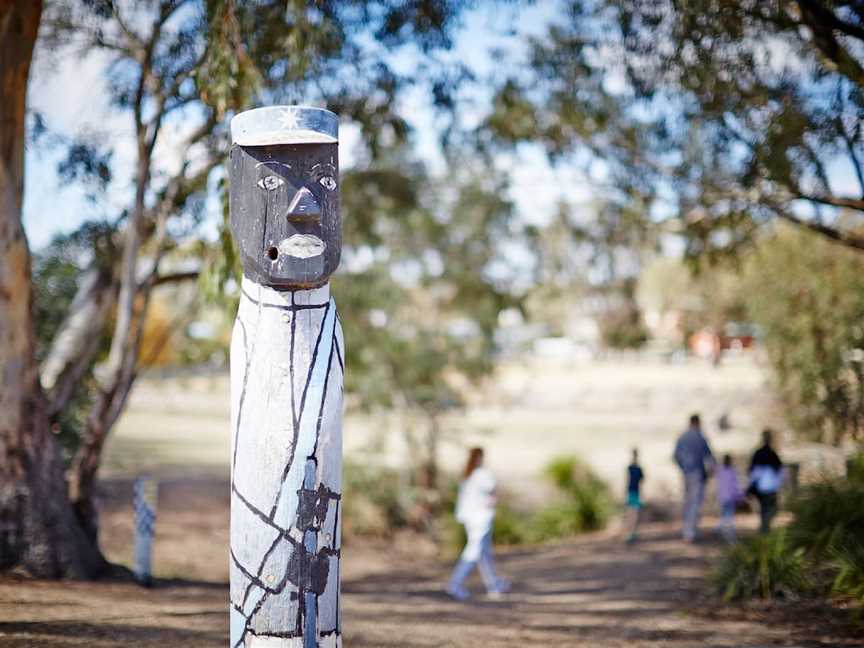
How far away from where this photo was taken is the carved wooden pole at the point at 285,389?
4273mm

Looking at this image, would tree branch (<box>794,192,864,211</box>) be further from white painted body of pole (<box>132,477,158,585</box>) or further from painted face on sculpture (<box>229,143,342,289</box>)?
white painted body of pole (<box>132,477,158,585</box>)

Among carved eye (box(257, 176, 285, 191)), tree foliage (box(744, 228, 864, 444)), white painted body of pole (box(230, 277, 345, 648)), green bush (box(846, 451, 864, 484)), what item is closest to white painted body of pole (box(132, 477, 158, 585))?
white painted body of pole (box(230, 277, 345, 648))

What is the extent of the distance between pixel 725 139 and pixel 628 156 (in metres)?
2.81

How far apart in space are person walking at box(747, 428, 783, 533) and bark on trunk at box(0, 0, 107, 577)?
7.74 meters

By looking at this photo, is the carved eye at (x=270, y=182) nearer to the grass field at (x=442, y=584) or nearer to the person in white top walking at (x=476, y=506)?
the grass field at (x=442, y=584)

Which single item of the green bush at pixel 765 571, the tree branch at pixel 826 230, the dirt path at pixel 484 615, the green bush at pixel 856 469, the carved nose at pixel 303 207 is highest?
the tree branch at pixel 826 230

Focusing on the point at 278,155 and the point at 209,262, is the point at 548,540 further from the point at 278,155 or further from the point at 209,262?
the point at 278,155

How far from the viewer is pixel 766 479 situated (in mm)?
10859

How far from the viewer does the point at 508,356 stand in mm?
23266

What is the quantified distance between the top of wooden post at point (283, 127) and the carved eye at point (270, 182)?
171 millimetres

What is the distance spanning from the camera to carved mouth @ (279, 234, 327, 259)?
4363mm

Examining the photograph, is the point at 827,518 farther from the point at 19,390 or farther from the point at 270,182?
the point at 19,390

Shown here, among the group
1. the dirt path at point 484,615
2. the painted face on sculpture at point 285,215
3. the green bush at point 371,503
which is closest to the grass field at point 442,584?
the dirt path at point 484,615

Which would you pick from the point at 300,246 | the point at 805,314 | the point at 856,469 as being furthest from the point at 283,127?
the point at 805,314
